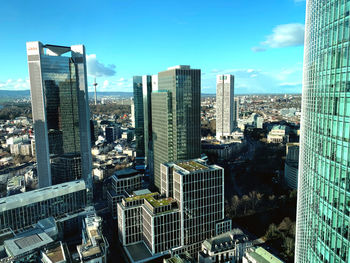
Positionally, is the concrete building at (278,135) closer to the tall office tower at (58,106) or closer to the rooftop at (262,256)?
the tall office tower at (58,106)

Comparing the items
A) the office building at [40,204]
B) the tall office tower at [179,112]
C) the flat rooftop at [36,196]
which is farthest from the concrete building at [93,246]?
the tall office tower at [179,112]

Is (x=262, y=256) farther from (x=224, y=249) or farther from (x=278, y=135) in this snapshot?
(x=278, y=135)

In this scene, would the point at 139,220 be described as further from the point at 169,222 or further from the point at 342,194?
the point at 342,194

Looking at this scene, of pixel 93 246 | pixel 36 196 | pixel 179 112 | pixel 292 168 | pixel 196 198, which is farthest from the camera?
pixel 292 168

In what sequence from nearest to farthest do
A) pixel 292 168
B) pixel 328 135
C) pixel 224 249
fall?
1. pixel 328 135
2. pixel 224 249
3. pixel 292 168

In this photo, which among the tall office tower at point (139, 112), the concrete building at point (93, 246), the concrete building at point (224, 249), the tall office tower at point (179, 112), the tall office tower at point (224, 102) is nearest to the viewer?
the concrete building at point (93, 246)

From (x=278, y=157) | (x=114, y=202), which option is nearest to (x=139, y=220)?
(x=114, y=202)

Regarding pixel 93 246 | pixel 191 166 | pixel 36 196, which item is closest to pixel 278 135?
pixel 191 166
